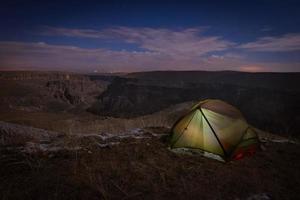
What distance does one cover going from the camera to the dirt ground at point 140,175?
4633 mm

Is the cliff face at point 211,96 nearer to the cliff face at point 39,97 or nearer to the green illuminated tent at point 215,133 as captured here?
the cliff face at point 39,97

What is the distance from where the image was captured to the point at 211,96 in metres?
52.9

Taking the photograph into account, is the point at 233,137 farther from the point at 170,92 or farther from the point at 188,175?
the point at 170,92

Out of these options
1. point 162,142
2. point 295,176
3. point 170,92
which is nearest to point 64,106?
point 170,92

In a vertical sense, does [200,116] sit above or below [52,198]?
above

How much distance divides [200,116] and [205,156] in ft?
4.51

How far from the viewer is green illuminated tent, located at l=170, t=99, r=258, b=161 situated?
23.8 ft

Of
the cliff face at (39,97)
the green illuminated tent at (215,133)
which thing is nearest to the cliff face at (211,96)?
the cliff face at (39,97)

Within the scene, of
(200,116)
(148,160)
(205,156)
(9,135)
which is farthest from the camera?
(9,135)

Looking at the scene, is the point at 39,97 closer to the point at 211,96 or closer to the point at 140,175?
the point at 211,96

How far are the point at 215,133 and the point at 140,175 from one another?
313 centimetres

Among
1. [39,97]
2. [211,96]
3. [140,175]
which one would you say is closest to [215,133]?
[140,175]

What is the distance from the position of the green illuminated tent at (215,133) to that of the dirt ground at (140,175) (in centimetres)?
38

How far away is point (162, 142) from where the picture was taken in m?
8.54
